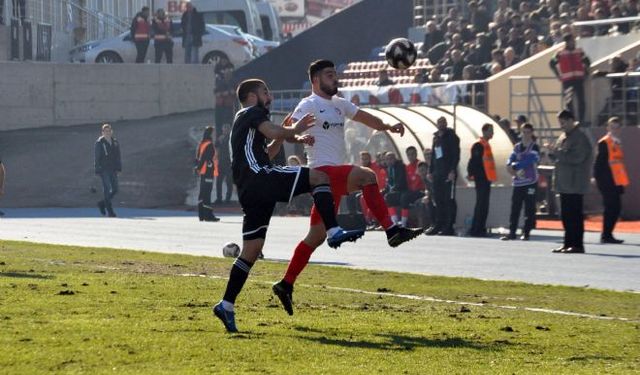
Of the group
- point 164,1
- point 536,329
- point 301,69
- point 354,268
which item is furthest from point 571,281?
point 164,1

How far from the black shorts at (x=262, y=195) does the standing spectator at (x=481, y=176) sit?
15.2 m

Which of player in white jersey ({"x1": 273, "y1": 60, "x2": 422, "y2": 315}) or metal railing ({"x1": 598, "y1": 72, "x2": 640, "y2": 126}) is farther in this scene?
metal railing ({"x1": 598, "y1": 72, "x2": 640, "y2": 126})

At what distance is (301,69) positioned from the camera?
4809 cm

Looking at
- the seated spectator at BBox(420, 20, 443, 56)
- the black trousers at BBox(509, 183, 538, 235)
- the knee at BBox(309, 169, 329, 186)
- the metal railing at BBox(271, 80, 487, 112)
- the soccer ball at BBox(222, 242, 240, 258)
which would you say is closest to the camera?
the knee at BBox(309, 169, 329, 186)

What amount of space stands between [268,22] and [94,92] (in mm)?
9078

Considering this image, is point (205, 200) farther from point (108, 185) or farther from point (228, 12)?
point (228, 12)

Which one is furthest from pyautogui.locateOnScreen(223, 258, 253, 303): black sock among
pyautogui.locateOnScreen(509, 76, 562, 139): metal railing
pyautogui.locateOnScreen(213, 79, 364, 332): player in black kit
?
pyautogui.locateOnScreen(509, 76, 562, 139): metal railing

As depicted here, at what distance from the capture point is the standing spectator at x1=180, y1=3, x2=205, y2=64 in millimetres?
48750

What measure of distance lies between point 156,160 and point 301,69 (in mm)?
7386

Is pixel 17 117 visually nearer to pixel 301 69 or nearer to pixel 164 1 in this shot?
pixel 301 69

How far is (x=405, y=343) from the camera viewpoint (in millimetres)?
10844

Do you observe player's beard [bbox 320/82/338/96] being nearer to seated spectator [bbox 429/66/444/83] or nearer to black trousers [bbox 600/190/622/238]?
black trousers [bbox 600/190/622/238]

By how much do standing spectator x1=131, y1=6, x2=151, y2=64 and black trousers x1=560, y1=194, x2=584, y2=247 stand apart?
2819 centimetres

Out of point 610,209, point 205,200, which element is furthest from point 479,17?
point 610,209
